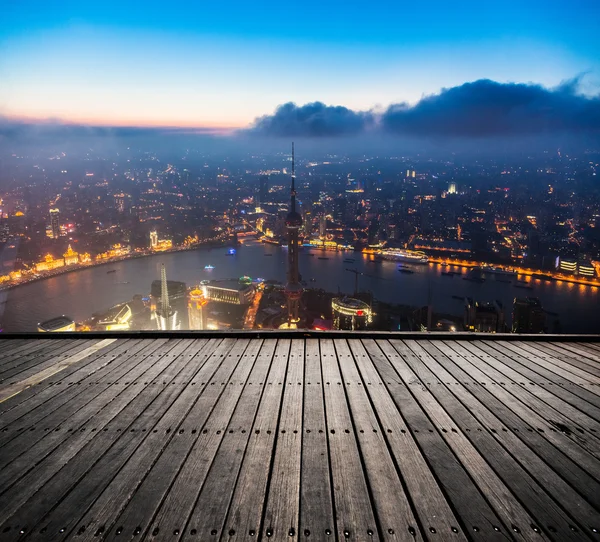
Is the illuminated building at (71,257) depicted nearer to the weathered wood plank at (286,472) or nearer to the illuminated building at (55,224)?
the illuminated building at (55,224)

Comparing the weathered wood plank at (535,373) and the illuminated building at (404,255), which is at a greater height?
the weathered wood plank at (535,373)

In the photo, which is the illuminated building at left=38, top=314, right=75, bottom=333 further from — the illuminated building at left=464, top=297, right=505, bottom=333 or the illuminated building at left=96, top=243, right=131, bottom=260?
the illuminated building at left=96, top=243, right=131, bottom=260

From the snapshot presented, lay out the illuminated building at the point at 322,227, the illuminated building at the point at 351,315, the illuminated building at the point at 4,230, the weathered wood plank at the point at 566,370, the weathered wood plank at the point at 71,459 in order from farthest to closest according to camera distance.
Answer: the illuminated building at the point at 322,227, the illuminated building at the point at 4,230, the illuminated building at the point at 351,315, the weathered wood plank at the point at 566,370, the weathered wood plank at the point at 71,459

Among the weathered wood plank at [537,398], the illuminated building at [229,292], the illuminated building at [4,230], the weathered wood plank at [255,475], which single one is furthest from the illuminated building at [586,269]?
the illuminated building at [4,230]

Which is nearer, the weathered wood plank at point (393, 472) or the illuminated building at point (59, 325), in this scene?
the weathered wood plank at point (393, 472)

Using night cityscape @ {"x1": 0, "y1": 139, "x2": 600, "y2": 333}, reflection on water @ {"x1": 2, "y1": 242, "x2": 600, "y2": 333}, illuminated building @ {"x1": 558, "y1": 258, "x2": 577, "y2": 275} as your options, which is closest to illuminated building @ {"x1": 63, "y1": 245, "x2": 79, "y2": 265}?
night cityscape @ {"x1": 0, "y1": 139, "x2": 600, "y2": 333}

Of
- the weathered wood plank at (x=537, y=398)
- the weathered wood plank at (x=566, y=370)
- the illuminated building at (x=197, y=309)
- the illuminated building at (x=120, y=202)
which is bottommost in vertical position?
the illuminated building at (x=197, y=309)
